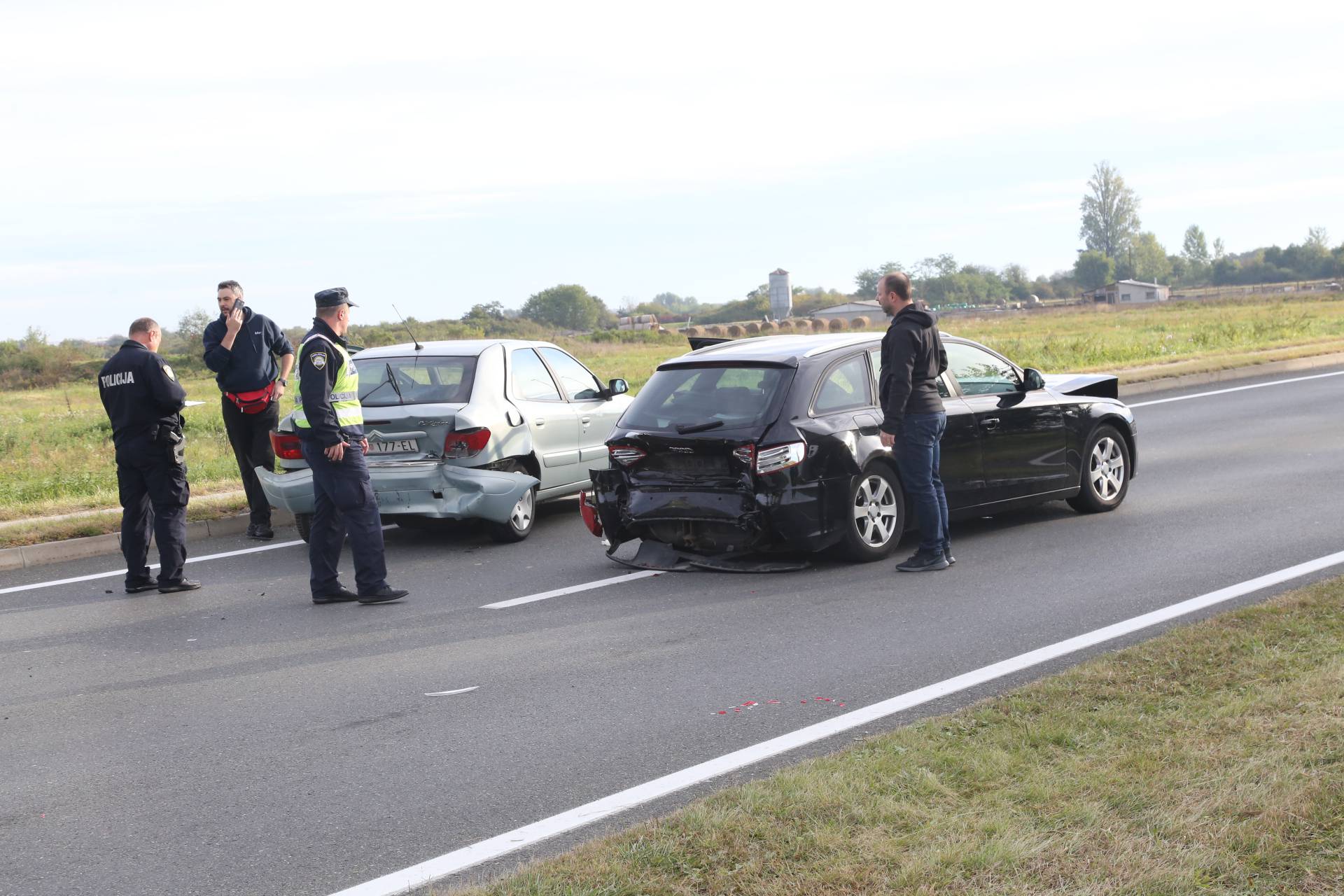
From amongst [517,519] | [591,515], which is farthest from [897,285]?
[517,519]

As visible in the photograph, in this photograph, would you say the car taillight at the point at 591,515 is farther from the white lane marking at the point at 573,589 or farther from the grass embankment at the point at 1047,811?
the grass embankment at the point at 1047,811

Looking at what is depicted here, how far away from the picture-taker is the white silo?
127 m

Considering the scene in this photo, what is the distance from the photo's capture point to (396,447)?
9898mm

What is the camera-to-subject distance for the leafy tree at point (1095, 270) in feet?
571

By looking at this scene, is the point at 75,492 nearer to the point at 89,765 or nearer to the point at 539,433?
the point at 539,433

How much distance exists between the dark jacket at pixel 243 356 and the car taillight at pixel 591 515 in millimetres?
3196

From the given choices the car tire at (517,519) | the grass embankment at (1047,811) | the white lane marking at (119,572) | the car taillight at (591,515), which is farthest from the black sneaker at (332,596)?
the grass embankment at (1047,811)

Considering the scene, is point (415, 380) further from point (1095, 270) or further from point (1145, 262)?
point (1145, 262)

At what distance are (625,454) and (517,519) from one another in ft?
5.95

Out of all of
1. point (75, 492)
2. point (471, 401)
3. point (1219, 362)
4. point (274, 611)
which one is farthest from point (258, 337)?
point (1219, 362)

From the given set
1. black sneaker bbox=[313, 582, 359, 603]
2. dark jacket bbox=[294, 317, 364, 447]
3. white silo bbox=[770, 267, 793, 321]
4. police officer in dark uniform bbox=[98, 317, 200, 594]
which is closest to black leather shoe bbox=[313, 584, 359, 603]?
black sneaker bbox=[313, 582, 359, 603]

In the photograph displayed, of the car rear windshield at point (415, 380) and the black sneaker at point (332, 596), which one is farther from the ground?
the car rear windshield at point (415, 380)

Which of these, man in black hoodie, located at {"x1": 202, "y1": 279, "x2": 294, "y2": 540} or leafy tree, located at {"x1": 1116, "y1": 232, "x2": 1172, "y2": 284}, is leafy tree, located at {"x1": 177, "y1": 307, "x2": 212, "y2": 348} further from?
leafy tree, located at {"x1": 1116, "y1": 232, "x2": 1172, "y2": 284}

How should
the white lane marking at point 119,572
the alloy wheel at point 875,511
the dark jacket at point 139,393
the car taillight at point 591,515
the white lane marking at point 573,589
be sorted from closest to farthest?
the white lane marking at point 573,589, the alloy wheel at point 875,511, the dark jacket at point 139,393, the car taillight at point 591,515, the white lane marking at point 119,572
